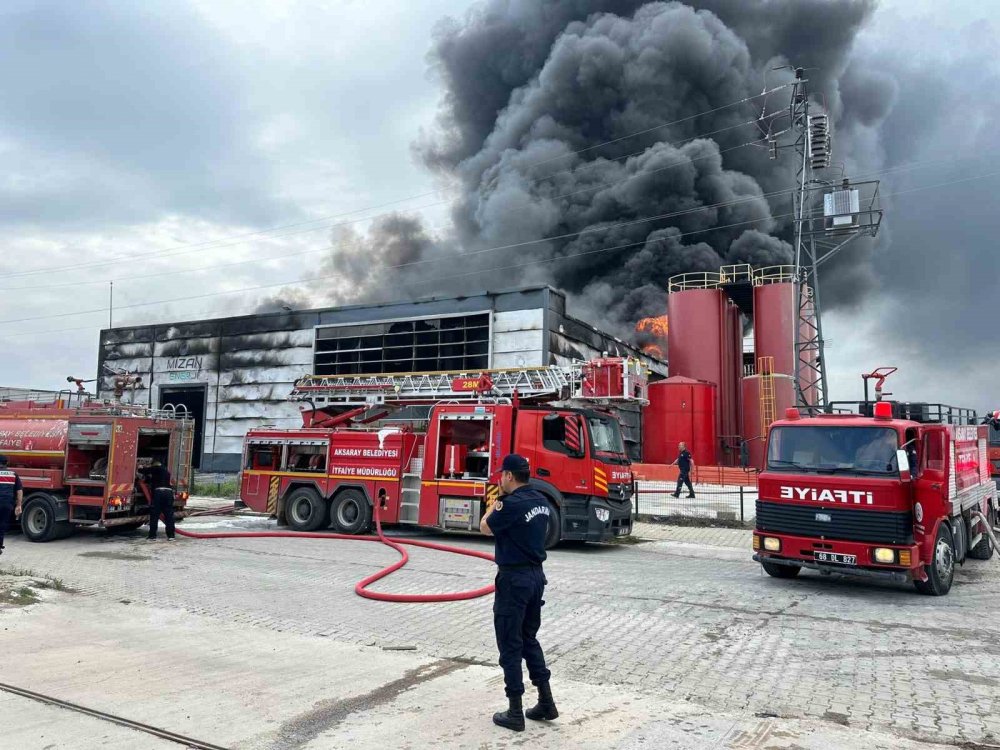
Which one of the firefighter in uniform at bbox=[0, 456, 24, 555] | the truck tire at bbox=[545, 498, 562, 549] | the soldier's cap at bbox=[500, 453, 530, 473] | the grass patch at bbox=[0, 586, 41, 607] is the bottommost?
the grass patch at bbox=[0, 586, 41, 607]

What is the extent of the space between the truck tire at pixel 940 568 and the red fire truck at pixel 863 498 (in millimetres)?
12

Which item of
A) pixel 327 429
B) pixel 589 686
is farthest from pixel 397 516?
pixel 589 686

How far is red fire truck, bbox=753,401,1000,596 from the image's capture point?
8.09 m

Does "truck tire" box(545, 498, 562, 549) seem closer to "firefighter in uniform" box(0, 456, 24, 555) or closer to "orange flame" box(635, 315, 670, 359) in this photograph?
"firefighter in uniform" box(0, 456, 24, 555)

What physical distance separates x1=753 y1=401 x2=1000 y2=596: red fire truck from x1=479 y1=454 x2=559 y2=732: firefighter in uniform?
5194mm

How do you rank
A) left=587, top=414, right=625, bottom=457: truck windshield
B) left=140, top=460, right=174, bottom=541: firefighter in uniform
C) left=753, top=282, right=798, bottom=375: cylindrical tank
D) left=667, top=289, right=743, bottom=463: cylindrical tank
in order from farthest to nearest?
left=667, top=289, right=743, bottom=463: cylindrical tank, left=753, top=282, right=798, bottom=375: cylindrical tank, left=140, top=460, right=174, bottom=541: firefighter in uniform, left=587, top=414, right=625, bottom=457: truck windshield

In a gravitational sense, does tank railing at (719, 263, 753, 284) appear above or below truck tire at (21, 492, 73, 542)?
above

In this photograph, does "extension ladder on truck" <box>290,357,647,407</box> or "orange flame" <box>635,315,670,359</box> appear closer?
"extension ladder on truck" <box>290,357,647,407</box>

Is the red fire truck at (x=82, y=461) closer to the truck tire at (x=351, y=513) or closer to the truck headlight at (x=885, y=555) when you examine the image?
the truck tire at (x=351, y=513)

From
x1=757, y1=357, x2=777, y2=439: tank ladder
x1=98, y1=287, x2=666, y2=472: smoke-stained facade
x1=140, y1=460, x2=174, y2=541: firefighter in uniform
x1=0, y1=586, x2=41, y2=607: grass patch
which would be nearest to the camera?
x1=0, y1=586, x2=41, y2=607: grass patch

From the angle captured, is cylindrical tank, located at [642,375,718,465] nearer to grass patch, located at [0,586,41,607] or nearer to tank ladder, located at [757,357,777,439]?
tank ladder, located at [757,357,777,439]

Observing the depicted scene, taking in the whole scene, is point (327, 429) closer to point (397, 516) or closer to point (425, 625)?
point (397, 516)

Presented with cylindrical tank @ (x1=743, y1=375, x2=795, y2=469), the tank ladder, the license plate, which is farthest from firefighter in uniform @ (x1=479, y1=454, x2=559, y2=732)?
cylindrical tank @ (x1=743, y1=375, x2=795, y2=469)

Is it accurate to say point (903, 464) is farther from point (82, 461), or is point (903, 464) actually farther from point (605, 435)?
point (82, 461)
